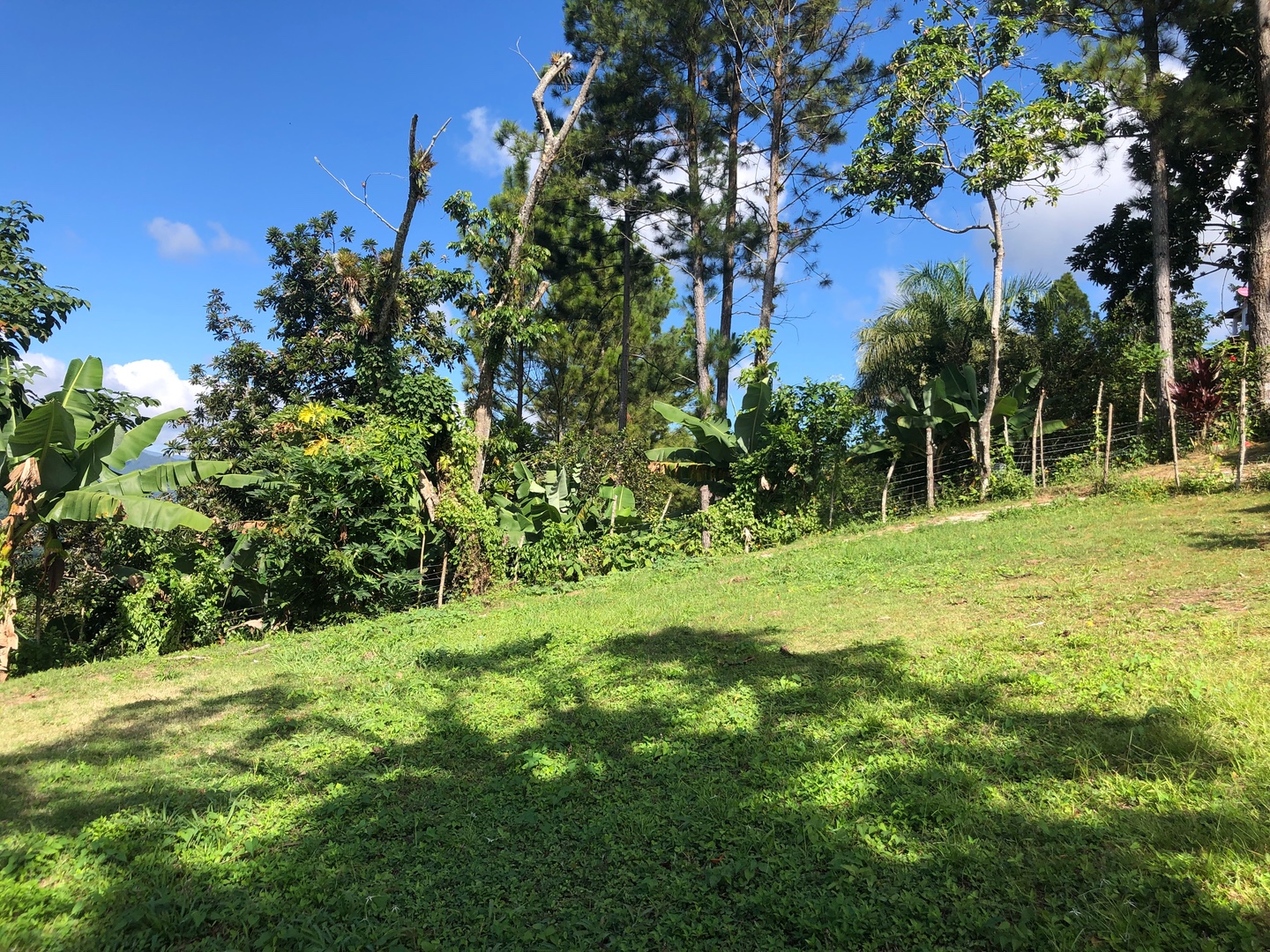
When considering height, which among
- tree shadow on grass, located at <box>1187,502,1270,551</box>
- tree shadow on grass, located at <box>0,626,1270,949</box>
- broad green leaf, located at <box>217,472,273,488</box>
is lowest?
tree shadow on grass, located at <box>0,626,1270,949</box>

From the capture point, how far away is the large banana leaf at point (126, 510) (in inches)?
325

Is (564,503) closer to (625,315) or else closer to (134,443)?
(134,443)

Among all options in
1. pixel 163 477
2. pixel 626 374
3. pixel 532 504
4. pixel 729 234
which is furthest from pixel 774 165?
pixel 163 477

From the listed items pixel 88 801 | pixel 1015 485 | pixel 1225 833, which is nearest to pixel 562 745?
pixel 88 801

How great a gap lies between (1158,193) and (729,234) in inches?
361

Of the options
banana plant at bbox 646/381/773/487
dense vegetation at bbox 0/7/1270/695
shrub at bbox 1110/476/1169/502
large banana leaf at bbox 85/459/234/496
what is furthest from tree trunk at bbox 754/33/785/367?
large banana leaf at bbox 85/459/234/496

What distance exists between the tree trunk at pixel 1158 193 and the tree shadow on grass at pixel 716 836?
568 inches

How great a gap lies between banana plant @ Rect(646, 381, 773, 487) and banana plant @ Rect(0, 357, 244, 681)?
8.01 metres

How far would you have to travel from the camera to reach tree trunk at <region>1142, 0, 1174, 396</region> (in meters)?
15.0

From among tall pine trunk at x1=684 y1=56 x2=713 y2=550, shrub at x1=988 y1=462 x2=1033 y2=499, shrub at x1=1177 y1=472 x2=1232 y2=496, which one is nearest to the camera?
shrub at x1=1177 y1=472 x2=1232 y2=496

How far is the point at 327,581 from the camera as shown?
10.1m

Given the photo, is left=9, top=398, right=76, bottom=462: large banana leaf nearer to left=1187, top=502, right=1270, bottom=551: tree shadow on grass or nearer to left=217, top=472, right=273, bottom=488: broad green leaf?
left=217, top=472, right=273, bottom=488: broad green leaf

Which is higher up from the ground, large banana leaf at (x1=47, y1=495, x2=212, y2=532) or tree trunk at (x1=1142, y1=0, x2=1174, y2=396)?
tree trunk at (x1=1142, y1=0, x2=1174, y2=396)

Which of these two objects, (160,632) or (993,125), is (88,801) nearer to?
(160,632)
